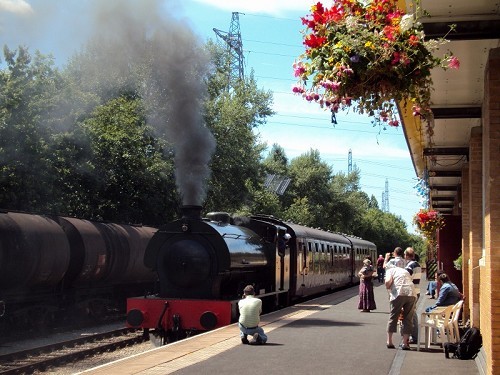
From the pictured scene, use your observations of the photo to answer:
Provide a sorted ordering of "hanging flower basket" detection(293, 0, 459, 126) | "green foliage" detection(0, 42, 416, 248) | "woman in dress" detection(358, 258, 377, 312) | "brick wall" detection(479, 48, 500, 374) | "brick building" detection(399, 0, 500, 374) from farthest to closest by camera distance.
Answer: "green foliage" detection(0, 42, 416, 248) → "woman in dress" detection(358, 258, 377, 312) → "brick wall" detection(479, 48, 500, 374) → "brick building" detection(399, 0, 500, 374) → "hanging flower basket" detection(293, 0, 459, 126)

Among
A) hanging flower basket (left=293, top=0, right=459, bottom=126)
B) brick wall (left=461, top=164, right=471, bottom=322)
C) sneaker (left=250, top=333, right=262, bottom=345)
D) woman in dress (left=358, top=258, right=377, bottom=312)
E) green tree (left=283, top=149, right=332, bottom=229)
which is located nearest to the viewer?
hanging flower basket (left=293, top=0, right=459, bottom=126)

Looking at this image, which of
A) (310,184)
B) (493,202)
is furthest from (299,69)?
(310,184)

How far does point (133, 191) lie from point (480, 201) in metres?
18.7

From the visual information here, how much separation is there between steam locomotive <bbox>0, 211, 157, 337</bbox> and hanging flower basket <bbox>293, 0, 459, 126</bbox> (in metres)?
10.7

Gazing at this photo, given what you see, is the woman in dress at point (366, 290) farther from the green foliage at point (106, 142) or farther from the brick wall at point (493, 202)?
the brick wall at point (493, 202)

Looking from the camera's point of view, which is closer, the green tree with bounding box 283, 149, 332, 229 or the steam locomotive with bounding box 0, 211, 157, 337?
the steam locomotive with bounding box 0, 211, 157, 337

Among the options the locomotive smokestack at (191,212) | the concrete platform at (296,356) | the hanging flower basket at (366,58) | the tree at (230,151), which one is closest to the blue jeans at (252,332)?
the concrete platform at (296,356)

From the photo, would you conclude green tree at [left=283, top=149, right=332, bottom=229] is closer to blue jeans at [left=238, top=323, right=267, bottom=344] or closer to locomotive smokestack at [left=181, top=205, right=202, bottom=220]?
locomotive smokestack at [left=181, top=205, right=202, bottom=220]

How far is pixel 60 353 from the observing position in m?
15.2

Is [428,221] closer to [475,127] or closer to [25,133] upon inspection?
[475,127]

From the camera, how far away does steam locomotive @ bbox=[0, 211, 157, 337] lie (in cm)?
1591

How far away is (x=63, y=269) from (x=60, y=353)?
116 inches

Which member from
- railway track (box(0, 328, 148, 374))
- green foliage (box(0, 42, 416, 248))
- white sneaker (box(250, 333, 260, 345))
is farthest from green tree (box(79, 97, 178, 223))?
white sneaker (box(250, 333, 260, 345))

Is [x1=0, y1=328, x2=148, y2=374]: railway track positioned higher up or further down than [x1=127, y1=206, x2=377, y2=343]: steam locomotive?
further down
